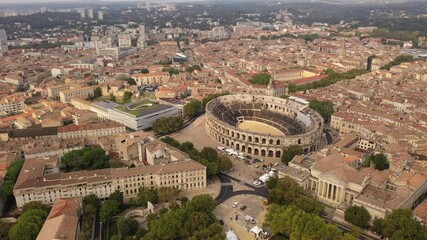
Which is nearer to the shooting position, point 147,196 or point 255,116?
point 147,196

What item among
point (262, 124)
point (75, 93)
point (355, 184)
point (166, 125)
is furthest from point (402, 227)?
point (75, 93)

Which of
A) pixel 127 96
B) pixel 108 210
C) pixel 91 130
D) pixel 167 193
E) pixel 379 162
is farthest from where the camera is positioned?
pixel 127 96

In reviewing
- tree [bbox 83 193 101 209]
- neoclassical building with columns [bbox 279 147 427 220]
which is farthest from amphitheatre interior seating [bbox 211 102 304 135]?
tree [bbox 83 193 101 209]

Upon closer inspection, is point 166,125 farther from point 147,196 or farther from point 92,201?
point 92,201

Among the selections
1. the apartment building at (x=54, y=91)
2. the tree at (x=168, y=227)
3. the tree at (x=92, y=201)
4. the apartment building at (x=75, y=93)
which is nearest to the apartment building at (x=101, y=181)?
the tree at (x=92, y=201)

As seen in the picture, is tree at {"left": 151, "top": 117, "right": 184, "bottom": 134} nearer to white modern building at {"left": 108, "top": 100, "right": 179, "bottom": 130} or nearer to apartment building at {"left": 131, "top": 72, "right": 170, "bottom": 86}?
white modern building at {"left": 108, "top": 100, "right": 179, "bottom": 130}

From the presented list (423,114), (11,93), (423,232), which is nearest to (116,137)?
(423,232)
